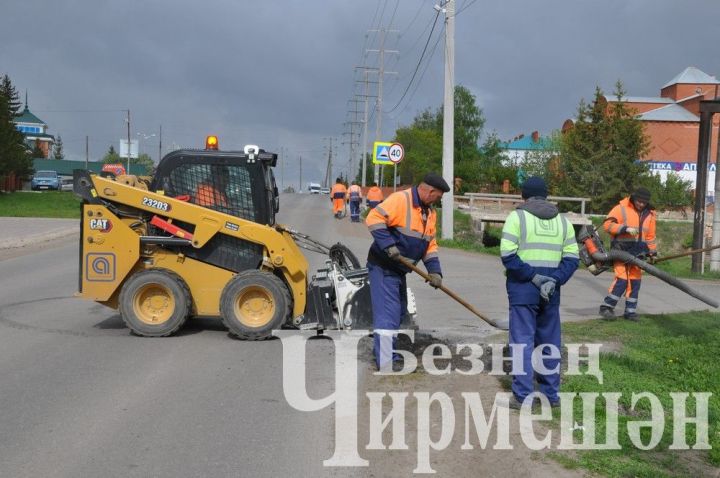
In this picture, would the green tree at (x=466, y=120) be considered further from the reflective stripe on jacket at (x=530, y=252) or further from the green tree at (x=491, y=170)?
the reflective stripe on jacket at (x=530, y=252)

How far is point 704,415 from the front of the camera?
598 cm

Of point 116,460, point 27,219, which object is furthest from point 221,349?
point 27,219

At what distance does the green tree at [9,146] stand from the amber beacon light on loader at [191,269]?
124 feet

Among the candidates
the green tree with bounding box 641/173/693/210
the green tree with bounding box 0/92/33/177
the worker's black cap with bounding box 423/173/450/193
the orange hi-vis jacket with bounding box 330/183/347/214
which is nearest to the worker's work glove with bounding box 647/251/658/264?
the worker's black cap with bounding box 423/173/450/193

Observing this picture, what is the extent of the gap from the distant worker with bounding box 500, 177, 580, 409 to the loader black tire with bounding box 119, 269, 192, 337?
4064 mm

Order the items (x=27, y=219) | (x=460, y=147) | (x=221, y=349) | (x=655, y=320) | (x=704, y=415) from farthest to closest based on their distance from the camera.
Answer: (x=460, y=147) → (x=27, y=219) → (x=655, y=320) → (x=221, y=349) → (x=704, y=415)

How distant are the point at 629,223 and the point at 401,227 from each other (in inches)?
181

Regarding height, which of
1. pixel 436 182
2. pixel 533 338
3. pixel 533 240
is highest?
pixel 436 182

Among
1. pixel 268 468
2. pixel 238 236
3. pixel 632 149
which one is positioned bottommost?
pixel 268 468

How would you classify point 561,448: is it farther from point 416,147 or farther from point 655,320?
point 416,147

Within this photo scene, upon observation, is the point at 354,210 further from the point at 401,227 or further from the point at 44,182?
the point at 44,182

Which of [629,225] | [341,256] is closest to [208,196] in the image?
[341,256]

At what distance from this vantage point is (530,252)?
620cm

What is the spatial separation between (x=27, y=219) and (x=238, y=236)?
22510 mm
